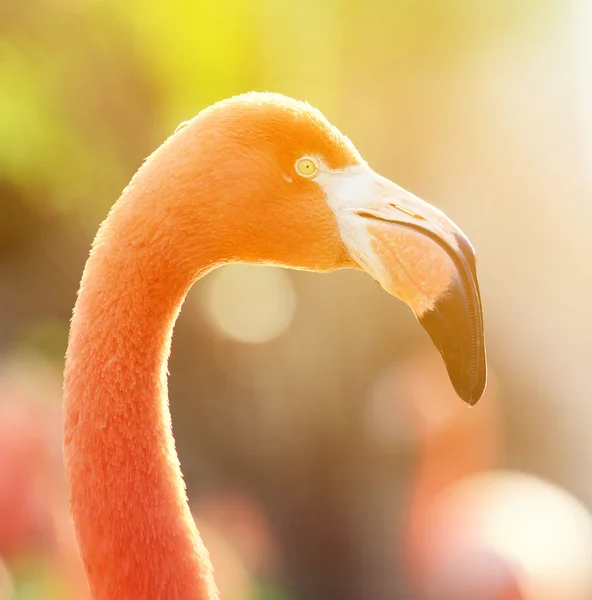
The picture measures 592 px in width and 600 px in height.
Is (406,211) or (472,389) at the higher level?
(406,211)

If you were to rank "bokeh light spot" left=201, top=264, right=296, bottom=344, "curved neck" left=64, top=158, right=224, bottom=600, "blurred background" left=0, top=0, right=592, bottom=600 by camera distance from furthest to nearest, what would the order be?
"bokeh light spot" left=201, top=264, right=296, bottom=344, "blurred background" left=0, top=0, right=592, bottom=600, "curved neck" left=64, top=158, right=224, bottom=600

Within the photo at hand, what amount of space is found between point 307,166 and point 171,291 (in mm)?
258

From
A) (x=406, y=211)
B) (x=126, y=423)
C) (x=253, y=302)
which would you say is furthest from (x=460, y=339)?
(x=253, y=302)

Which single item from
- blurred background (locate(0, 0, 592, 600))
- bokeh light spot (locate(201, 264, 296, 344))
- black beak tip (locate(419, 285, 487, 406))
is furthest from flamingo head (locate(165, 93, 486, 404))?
bokeh light spot (locate(201, 264, 296, 344))

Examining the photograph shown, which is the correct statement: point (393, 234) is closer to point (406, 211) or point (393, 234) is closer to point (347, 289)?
point (406, 211)

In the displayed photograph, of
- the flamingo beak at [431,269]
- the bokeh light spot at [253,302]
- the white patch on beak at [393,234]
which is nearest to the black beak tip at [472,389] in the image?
the flamingo beak at [431,269]

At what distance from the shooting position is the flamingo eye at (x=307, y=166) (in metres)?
0.92

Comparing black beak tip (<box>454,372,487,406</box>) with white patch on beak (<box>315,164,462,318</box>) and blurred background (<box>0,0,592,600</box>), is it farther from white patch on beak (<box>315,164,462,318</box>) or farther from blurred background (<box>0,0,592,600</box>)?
blurred background (<box>0,0,592,600</box>)

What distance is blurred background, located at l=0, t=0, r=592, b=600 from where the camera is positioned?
2904mm

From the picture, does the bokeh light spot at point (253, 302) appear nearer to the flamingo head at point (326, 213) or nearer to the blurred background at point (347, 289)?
the blurred background at point (347, 289)

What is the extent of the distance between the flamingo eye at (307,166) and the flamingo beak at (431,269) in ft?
0.22

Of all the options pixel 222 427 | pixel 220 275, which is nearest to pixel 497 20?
pixel 220 275

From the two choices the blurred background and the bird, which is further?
the blurred background

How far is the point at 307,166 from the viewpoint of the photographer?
92cm
